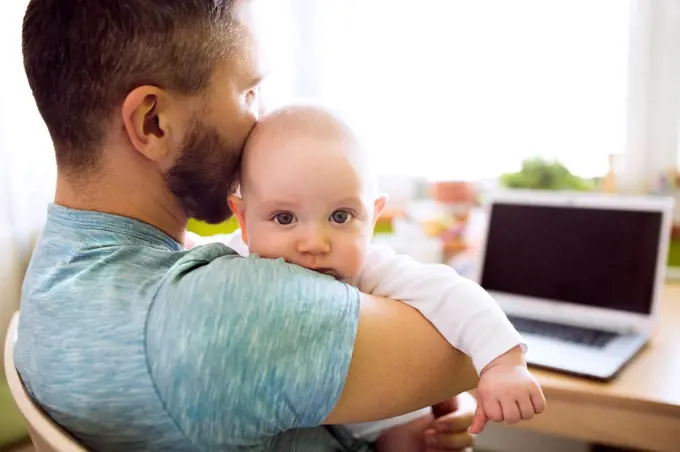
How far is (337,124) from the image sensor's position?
894mm

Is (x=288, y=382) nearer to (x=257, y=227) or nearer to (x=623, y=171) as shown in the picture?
(x=257, y=227)

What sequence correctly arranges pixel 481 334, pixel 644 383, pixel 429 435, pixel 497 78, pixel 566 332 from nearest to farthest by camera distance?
1. pixel 481 334
2. pixel 429 435
3. pixel 644 383
4. pixel 566 332
5. pixel 497 78

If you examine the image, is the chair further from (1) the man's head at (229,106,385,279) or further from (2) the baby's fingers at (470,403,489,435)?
(2) the baby's fingers at (470,403,489,435)

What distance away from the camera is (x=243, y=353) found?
65 centimetres

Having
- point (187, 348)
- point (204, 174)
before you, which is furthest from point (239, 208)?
point (187, 348)

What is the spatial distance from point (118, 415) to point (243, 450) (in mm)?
145

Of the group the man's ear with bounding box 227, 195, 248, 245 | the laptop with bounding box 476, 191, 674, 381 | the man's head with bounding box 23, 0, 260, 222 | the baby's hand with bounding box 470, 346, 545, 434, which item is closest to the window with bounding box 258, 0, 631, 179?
the laptop with bounding box 476, 191, 674, 381

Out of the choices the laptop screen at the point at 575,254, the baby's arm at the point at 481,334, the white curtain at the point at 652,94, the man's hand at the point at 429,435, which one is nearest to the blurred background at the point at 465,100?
the white curtain at the point at 652,94

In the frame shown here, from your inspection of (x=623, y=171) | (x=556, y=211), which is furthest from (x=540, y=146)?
(x=556, y=211)

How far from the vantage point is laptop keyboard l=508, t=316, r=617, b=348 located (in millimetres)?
1385

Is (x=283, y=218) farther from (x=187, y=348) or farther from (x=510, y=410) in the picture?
(x=510, y=410)

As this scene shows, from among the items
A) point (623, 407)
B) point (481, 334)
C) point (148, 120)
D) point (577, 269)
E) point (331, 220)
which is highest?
point (148, 120)

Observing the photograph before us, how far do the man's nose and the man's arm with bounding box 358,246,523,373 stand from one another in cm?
11

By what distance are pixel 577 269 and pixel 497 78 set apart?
0.81 meters
